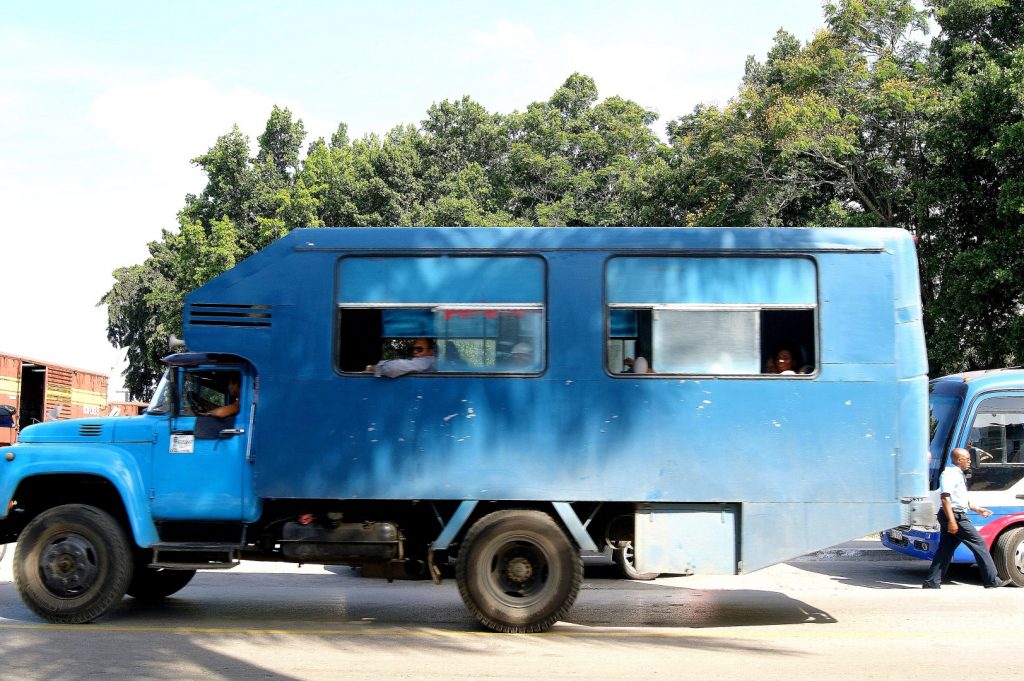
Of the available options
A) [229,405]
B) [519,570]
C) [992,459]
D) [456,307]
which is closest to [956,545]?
[992,459]

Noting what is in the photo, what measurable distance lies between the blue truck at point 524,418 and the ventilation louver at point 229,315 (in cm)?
2

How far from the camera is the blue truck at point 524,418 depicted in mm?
8031

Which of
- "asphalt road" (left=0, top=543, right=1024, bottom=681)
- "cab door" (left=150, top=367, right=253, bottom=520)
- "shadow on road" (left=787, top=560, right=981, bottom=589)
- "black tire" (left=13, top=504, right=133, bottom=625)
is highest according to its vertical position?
"cab door" (left=150, top=367, right=253, bottom=520)

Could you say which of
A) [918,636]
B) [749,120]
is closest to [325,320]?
[918,636]

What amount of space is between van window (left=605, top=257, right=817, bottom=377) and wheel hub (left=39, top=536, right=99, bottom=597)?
4710 millimetres

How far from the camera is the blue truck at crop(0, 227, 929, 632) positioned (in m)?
8.03

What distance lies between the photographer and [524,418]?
8062 millimetres

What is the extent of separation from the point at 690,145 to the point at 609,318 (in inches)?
814

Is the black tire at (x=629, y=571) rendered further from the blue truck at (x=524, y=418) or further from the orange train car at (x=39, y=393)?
the orange train car at (x=39, y=393)

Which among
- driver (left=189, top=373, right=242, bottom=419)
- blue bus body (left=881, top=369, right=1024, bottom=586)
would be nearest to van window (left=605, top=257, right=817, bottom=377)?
driver (left=189, top=373, right=242, bottom=419)

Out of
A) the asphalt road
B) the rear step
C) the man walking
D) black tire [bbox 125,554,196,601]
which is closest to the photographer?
the asphalt road

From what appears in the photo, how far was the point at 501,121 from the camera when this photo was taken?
51.0 metres

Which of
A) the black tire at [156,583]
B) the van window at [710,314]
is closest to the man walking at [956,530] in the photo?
the van window at [710,314]

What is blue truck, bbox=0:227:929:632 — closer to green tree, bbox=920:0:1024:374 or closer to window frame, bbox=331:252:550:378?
window frame, bbox=331:252:550:378
